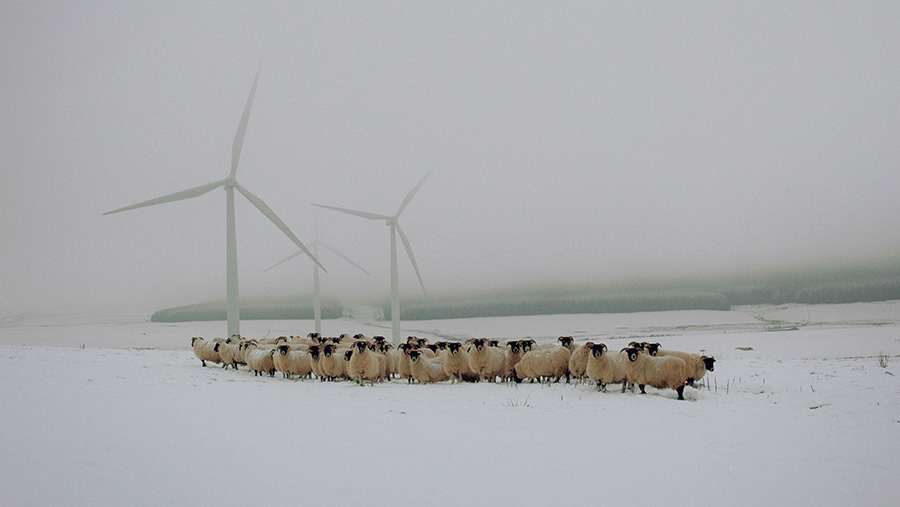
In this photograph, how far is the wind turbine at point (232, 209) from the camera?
2756 centimetres

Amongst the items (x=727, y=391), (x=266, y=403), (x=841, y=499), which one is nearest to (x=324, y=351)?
(x=266, y=403)

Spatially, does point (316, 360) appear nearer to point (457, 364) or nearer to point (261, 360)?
point (261, 360)

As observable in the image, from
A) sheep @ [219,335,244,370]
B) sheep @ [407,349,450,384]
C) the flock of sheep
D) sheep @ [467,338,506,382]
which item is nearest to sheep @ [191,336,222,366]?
the flock of sheep

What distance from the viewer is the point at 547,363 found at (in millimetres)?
16953

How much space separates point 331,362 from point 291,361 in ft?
5.80

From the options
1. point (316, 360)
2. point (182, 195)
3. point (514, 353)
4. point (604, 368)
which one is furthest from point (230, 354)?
point (604, 368)

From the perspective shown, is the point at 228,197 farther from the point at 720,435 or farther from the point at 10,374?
the point at 720,435

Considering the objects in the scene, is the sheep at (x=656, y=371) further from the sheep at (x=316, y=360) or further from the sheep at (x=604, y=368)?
the sheep at (x=316, y=360)

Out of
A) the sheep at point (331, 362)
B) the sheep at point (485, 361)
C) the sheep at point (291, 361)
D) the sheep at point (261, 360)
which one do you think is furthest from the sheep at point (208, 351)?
the sheep at point (485, 361)

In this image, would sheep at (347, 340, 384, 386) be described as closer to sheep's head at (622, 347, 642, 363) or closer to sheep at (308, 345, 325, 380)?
sheep at (308, 345, 325, 380)

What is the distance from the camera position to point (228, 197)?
30578 mm

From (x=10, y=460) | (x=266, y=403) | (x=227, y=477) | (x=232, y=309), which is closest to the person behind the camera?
(x=10, y=460)

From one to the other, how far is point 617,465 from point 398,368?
13.4 m

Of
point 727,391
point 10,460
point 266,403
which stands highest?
point 10,460
